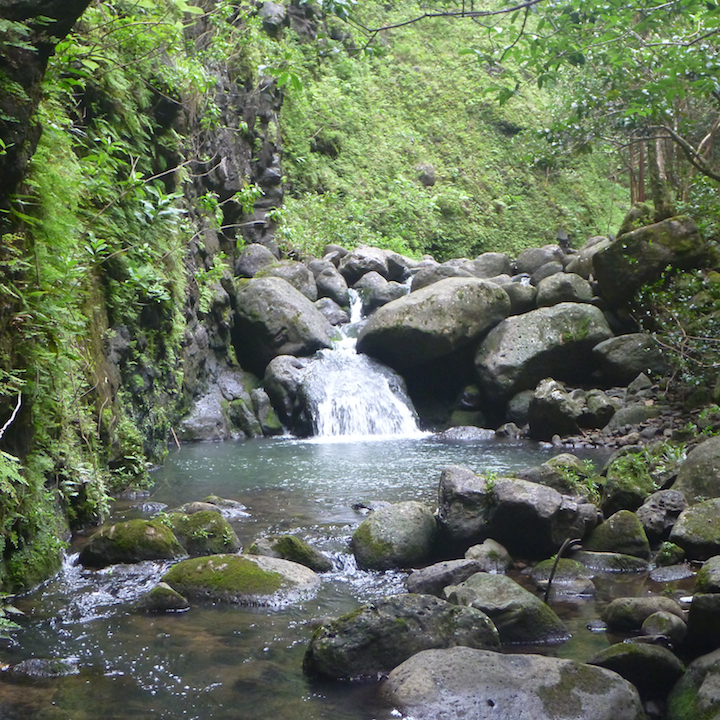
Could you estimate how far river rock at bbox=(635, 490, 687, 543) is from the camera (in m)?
6.46

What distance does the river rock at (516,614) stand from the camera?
4512mm

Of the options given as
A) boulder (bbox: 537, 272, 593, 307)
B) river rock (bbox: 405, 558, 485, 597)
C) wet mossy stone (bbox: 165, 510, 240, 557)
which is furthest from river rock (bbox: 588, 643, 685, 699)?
boulder (bbox: 537, 272, 593, 307)

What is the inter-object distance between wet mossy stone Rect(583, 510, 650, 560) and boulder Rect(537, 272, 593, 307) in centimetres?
1073

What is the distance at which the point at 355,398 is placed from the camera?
15.7 meters

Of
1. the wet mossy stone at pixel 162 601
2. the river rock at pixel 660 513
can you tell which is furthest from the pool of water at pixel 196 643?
the river rock at pixel 660 513

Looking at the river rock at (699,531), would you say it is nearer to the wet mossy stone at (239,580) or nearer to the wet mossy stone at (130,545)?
the wet mossy stone at (239,580)

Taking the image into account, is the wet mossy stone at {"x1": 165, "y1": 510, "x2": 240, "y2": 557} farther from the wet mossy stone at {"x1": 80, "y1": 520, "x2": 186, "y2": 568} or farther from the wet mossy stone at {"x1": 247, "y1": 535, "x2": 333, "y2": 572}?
the wet mossy stone at {"x1": 247, "y1": 535, "x2": 333, "y2": 572}

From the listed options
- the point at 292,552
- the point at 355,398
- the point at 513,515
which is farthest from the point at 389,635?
the point at 355,398

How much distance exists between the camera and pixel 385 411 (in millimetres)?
15891

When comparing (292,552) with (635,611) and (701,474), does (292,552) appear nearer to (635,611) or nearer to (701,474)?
(635,611)

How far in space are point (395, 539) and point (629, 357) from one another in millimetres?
10073

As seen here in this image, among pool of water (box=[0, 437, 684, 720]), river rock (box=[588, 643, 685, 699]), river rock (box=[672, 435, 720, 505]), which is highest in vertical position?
river rock (box=[672, 435, 720, 505])

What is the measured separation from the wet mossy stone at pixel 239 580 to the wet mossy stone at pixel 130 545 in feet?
1.58

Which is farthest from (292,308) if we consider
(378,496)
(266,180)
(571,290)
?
(378,496)
